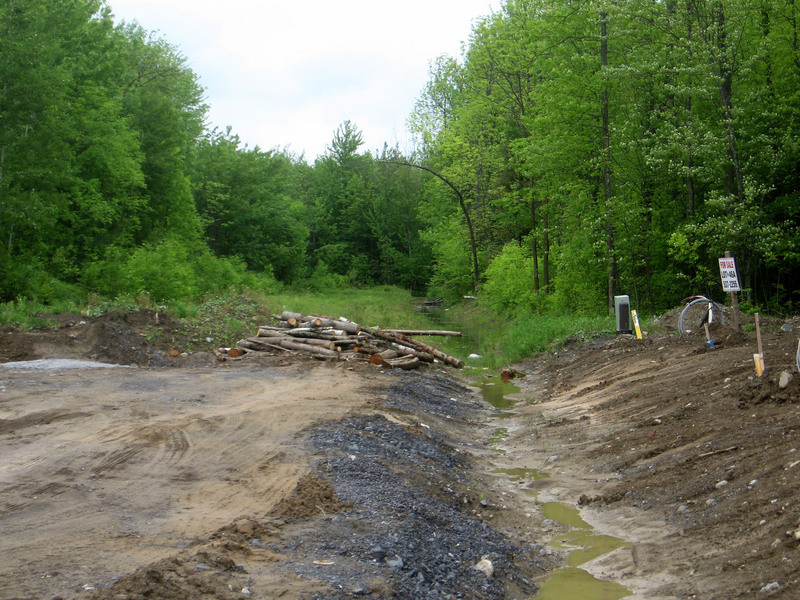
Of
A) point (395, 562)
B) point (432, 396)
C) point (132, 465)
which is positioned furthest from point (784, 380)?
point (132, 465)

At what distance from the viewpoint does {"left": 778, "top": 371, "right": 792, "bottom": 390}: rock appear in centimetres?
961

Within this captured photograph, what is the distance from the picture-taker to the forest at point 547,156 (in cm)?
2072

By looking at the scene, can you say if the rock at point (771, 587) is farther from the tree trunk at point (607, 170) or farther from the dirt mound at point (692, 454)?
the tree trunk at point (607, 170)

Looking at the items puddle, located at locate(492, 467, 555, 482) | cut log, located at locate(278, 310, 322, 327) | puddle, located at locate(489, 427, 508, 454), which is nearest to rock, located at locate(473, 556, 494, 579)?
puddle, located at locate(492, 467, 555, 482)

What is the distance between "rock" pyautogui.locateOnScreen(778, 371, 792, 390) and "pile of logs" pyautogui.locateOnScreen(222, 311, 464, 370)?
10833 mm

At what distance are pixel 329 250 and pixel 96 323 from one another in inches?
2029

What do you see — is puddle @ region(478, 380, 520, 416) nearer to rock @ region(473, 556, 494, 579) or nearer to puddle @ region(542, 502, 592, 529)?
puddle @ region(542, 502, 592, 529)

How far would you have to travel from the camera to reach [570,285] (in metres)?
28.5

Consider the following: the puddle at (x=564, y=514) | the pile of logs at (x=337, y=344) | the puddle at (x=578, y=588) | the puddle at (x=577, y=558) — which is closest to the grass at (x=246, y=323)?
the pile of logs at (x=337, y=344)

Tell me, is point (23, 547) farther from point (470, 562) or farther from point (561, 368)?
point (561, 368)

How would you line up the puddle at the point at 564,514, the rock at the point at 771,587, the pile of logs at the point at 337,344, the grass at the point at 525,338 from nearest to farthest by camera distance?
the rock at the point at 771,587 → the puddle at the point at 564,514 → the pile of logs at the point at 337,344 → the grass at the point at 525,338

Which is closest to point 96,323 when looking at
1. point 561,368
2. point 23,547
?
point 561,368

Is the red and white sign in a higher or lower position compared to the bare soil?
higher

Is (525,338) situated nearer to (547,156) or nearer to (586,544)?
(547,156)
